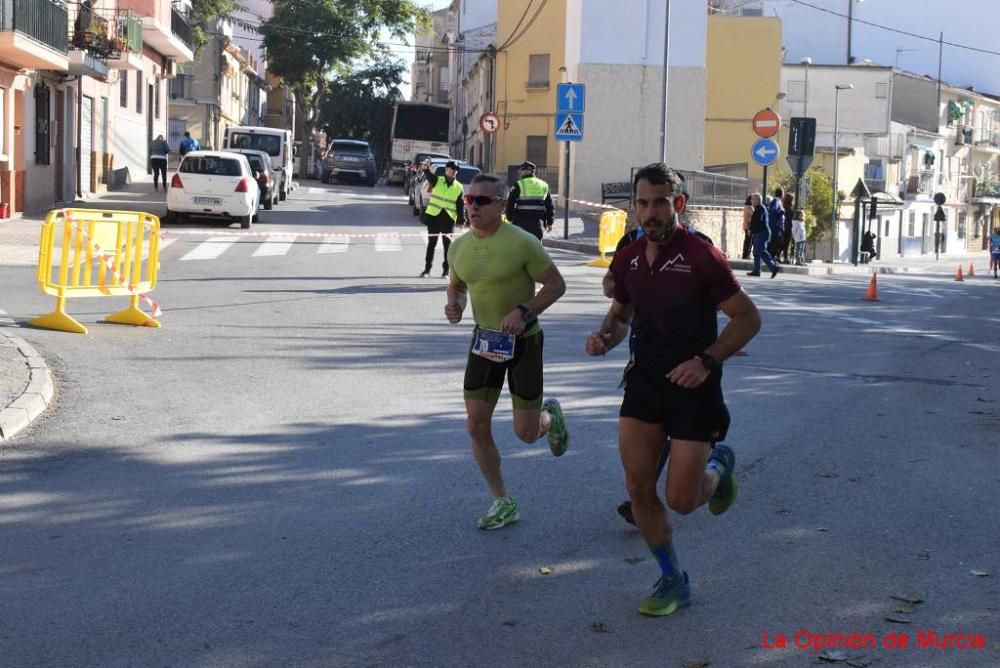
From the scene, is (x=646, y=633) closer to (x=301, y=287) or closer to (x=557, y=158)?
(x=301, y=287)

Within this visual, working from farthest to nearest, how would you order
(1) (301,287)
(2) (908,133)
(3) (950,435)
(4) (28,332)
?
(2) (908,133), (1) (301,287), (4) (28,332), (3) (950,435)

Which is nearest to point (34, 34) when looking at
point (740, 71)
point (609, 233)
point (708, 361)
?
point (609, 233)

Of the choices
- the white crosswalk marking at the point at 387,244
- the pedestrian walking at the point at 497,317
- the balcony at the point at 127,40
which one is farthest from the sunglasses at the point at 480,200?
the balcony at the point at 127,40

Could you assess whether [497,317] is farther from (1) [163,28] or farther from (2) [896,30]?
(2) [896,30]

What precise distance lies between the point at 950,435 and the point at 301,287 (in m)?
10.6

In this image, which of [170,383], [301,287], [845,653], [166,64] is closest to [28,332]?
[170,383]

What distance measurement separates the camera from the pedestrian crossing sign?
2691cm

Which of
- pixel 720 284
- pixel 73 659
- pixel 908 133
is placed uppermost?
pixel 908 133

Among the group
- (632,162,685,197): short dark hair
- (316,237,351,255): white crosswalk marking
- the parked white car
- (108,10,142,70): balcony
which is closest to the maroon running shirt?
(632,162,685,197): short dark hair

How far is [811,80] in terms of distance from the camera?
61594 millimetres

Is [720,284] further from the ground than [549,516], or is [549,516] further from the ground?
[720,284]

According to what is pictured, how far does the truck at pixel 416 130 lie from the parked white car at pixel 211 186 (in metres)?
29.0

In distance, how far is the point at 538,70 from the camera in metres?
53.6

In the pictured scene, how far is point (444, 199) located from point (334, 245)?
719cm
